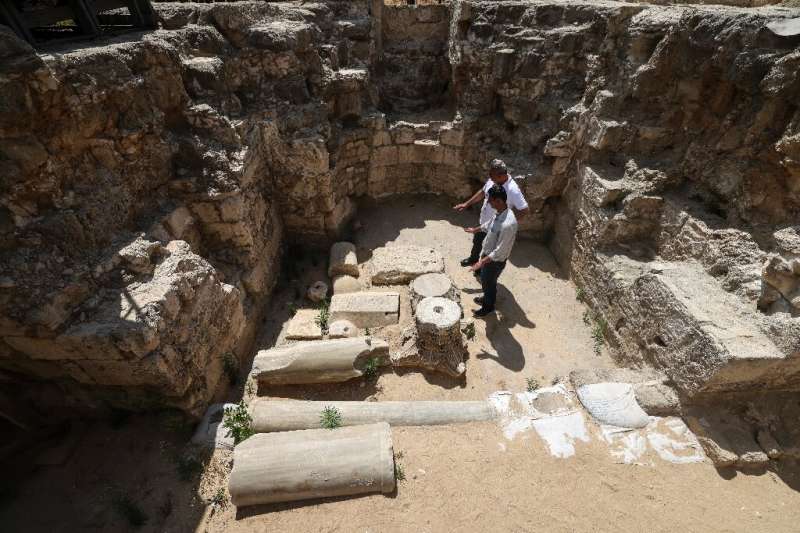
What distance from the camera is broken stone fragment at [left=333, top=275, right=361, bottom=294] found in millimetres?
6879

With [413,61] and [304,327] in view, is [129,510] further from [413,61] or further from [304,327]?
[413,61]

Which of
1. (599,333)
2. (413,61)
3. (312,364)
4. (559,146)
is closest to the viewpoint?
(312,364)

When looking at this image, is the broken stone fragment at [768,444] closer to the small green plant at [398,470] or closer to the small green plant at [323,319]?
the small green plant at [398,470]

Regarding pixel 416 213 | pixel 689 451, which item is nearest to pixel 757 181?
pixel 689 451

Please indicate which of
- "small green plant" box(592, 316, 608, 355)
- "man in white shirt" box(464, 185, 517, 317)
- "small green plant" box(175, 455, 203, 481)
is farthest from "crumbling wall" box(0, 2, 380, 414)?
"small green plant" box(592, 316, 608, 355)

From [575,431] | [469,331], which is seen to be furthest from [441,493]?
[469,331]

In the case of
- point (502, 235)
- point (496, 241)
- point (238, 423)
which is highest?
point (502, 235)

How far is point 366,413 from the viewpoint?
4.46m

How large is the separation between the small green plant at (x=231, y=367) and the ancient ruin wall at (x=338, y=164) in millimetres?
209

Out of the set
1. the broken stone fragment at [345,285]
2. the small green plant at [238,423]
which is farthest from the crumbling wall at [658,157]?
the small green plant at [238,423]

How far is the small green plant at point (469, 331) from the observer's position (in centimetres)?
604

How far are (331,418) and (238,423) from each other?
1144 millimetres

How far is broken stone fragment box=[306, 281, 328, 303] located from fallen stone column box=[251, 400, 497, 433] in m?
2.45

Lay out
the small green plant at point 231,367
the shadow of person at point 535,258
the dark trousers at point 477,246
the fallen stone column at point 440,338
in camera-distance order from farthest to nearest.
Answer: the shadow of person at point 535,258, the dark trousers at point 477,246, the fallen stone column at point 440,338, the small green plant at point 231,367
